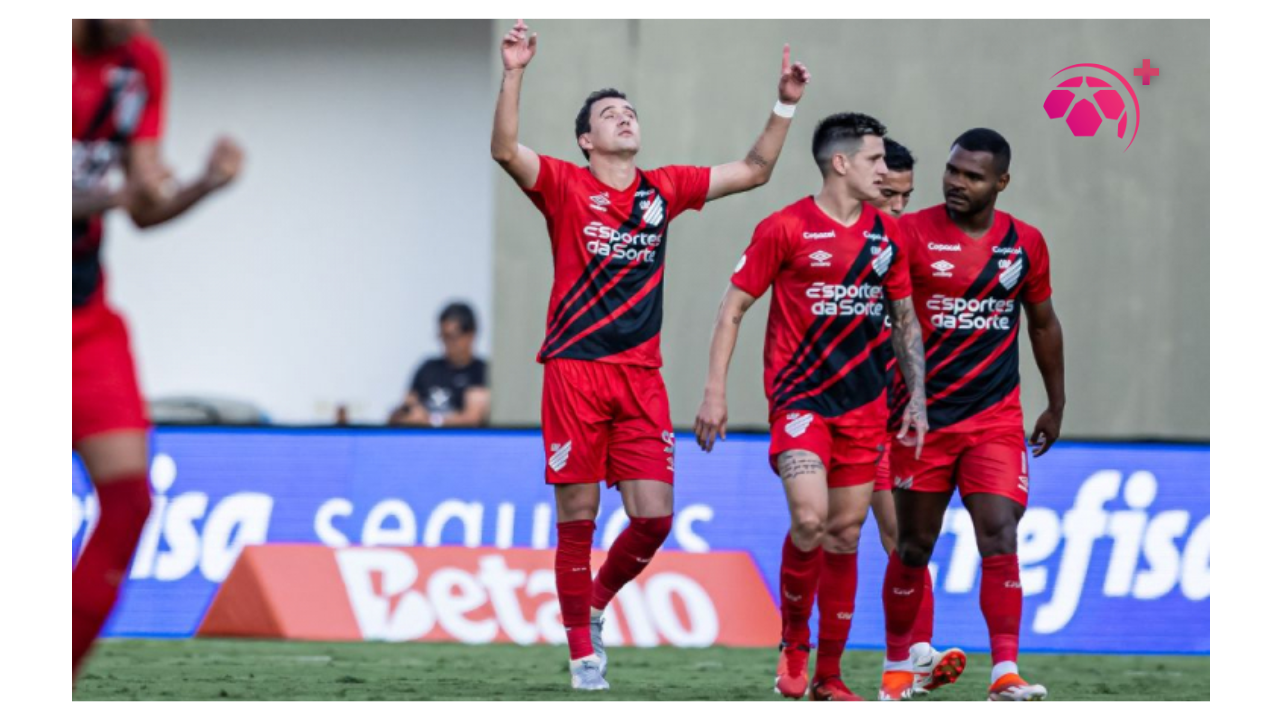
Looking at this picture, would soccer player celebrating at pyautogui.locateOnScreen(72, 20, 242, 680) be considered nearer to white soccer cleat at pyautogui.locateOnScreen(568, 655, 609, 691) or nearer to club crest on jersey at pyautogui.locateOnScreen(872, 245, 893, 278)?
white soccer cleat at pyautogui.locateOnScreen(568, 655, 609, 691)

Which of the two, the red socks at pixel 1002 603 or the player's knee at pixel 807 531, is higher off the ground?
the player's knee at pixel 807 531

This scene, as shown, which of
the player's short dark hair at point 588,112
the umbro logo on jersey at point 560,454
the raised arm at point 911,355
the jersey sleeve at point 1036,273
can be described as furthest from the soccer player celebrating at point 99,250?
the jersey sleeve at point 1036,273

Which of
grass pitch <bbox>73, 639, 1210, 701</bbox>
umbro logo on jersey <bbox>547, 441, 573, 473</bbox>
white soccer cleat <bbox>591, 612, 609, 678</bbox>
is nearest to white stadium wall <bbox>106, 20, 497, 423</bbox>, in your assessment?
grass pitch <bbox>73, 639, 1210, 701</bbox>

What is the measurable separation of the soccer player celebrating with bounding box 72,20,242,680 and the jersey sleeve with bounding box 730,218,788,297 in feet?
9.36

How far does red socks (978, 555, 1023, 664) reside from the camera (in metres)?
7.80

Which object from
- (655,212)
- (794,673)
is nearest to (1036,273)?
(655,212)

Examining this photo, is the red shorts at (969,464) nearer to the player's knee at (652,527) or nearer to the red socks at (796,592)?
the red socks at (796,592)

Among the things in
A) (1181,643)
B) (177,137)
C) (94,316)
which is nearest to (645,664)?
(1181,643)

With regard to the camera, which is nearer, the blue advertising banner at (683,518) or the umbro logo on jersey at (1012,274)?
the umbro logo on jersey at (1012,274)

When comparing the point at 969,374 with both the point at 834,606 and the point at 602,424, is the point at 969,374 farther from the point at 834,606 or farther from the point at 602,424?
the point at 602,424

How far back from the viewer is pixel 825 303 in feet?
25.6

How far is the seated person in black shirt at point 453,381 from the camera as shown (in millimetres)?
13733

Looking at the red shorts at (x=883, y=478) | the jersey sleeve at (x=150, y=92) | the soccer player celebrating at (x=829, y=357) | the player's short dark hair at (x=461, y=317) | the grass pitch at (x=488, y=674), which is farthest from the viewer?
the player's short dark hair at (x=461, y=317)

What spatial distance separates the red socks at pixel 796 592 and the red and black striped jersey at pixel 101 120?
335cm
